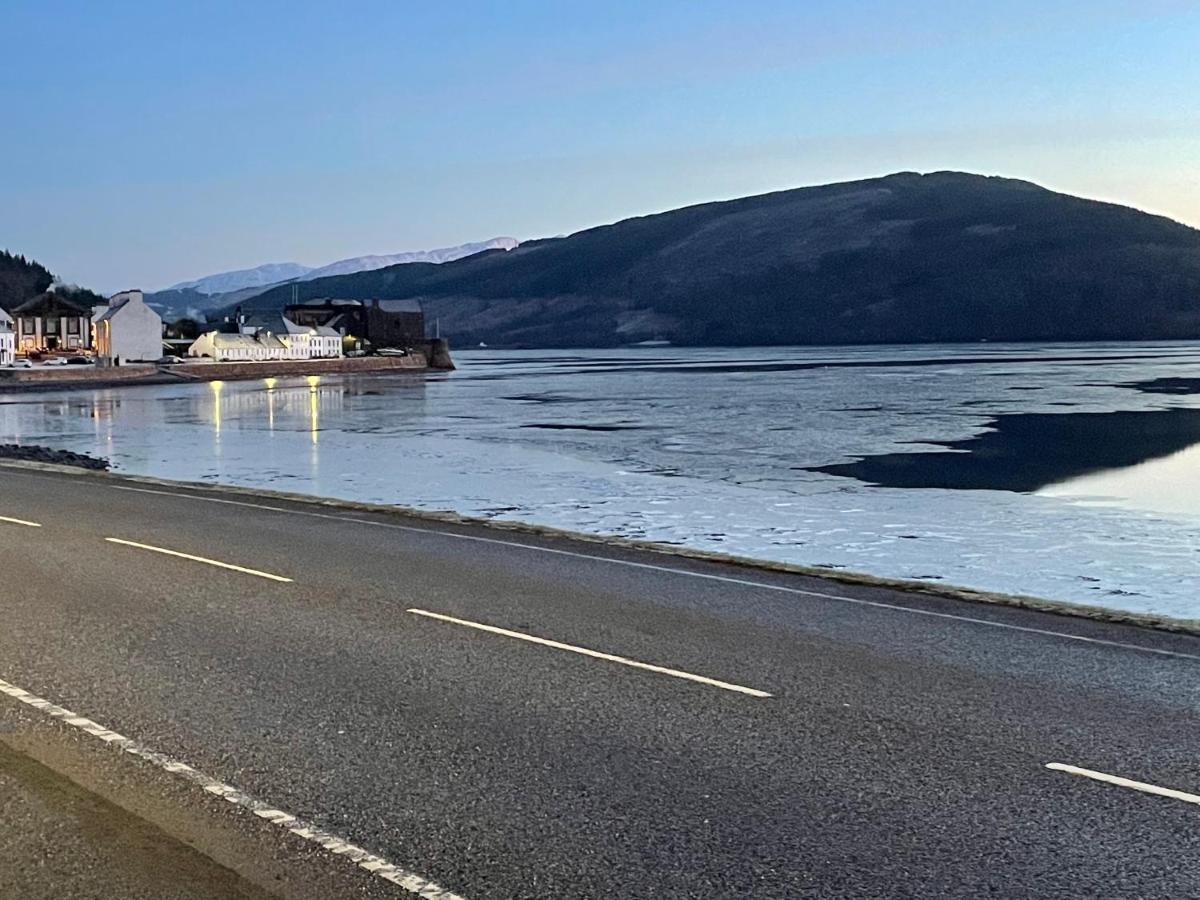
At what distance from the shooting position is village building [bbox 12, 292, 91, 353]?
406 feet

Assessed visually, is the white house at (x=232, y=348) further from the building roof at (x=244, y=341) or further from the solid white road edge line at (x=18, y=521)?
the solid white road edge line at (x=18, y=521)

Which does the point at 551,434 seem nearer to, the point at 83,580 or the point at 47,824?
the point at 83,580

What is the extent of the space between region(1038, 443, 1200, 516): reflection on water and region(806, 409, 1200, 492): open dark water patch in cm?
61

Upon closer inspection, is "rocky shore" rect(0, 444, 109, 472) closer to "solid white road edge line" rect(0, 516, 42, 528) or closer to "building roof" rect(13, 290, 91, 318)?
"solid white road edge line" rect(0, 516, 42, 528)

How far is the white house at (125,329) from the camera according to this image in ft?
393

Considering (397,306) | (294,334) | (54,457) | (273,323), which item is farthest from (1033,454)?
(397,306)

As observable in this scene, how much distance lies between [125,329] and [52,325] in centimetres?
984

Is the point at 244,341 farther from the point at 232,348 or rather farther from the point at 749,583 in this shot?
the point at 749,583

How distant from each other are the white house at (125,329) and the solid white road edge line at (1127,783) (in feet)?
397

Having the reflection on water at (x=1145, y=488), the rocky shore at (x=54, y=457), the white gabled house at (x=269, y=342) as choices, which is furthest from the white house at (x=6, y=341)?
the reflection on water at (x=1145, y=488)

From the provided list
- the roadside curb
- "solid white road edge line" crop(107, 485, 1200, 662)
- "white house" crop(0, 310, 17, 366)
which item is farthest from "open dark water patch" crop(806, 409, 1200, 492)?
"white house" crop(0, 310, 17, 366)

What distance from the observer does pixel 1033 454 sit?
35875mm

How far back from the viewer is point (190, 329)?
545ft

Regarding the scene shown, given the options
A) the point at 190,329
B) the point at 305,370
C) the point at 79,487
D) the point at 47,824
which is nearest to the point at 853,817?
the point at 47,824
